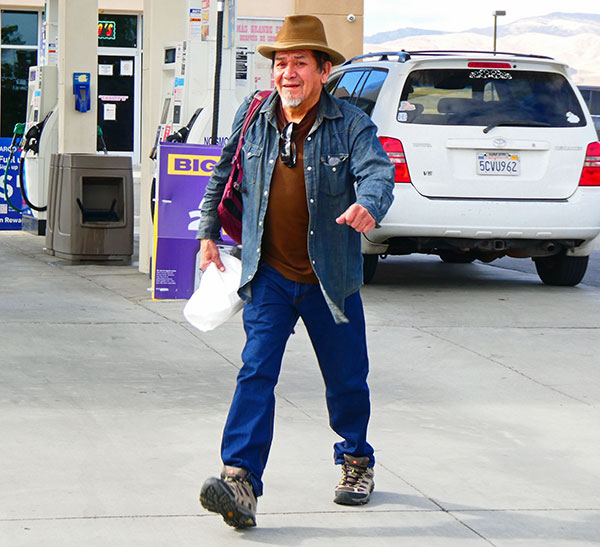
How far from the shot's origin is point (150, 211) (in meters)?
11.1

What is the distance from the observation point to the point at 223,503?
430 centimetres

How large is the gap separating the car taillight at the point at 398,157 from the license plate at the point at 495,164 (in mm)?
595

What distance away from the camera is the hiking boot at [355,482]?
4.72 meters

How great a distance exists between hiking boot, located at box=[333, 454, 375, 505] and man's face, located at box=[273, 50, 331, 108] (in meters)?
1.36

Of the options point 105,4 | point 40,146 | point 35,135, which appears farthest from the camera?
point 105,4

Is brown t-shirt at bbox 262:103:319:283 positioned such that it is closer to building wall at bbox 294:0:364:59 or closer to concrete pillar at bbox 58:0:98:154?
concrete pillar at bbox 58:0:98:154

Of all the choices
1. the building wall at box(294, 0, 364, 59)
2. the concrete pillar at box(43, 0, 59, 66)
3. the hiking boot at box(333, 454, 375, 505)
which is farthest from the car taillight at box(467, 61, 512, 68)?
the building wall at box(294, 0, 364, 59)

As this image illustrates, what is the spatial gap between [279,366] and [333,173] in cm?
73

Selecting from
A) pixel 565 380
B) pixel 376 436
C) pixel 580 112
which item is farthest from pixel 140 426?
pixel 580 112

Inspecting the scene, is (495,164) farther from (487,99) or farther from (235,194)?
(235,194)

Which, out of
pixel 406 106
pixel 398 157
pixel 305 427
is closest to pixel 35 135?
pixel 406 106

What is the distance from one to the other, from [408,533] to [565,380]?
9.66 ft

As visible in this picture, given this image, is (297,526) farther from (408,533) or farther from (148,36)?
(148,36)

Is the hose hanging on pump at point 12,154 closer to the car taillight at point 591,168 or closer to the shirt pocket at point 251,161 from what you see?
the car taillight at point 591,168
